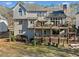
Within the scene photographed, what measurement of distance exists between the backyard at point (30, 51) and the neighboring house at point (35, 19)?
25cm

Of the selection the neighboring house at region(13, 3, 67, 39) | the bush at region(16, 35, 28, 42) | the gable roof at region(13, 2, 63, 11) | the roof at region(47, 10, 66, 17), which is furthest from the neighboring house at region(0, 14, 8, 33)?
the roof at region(47, 10, 66, 17)

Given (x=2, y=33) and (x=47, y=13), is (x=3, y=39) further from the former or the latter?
(x=47, y=13)

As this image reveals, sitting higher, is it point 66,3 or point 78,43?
point 66,3

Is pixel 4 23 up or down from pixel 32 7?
down

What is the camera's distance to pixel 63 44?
7.65m

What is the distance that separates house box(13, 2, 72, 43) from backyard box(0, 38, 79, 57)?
0.24m

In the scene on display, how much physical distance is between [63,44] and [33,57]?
712mm

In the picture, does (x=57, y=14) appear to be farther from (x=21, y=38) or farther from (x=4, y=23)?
(x=4, y=23)

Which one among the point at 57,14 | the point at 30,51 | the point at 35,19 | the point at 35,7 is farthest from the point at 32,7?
the point at 30,51

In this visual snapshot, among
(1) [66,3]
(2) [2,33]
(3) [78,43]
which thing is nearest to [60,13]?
(1) [66,3]

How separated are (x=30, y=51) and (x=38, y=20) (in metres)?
0.68

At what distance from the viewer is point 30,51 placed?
7.56 meters

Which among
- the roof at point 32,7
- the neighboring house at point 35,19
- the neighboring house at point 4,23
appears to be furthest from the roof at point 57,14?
the neighboring house at point 4,23

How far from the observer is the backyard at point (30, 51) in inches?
297
